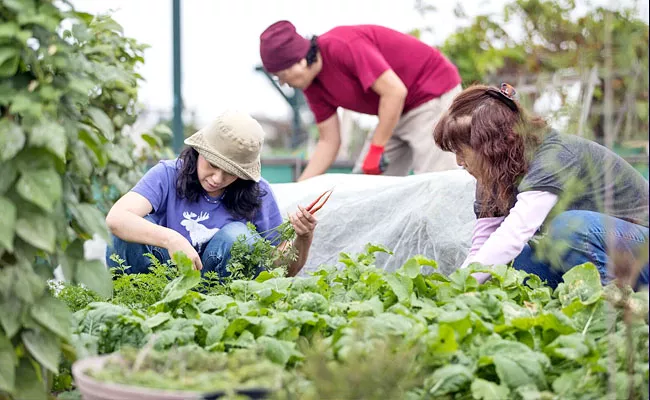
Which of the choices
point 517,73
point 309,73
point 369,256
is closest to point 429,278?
point 369,256

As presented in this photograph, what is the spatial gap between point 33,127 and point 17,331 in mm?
420

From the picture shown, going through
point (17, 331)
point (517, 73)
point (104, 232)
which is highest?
point (104, 232)

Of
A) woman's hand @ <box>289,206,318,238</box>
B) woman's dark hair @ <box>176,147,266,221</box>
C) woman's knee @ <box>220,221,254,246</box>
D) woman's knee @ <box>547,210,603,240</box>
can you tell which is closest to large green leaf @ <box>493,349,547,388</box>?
woman's knee @ <box>547,210,603,240</box>

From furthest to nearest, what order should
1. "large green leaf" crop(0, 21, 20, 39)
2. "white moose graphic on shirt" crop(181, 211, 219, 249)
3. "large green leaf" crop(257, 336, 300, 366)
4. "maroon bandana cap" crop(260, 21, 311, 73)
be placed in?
"maroon bandana cap" crop(260, 21, 311, 73) → "white moose graphic on shirt" crop(181, 211, 219, 249) → "large green leaf" crop(257, 336, 300, 366) → "large green leaf" crop(0, 21, 20, 39)

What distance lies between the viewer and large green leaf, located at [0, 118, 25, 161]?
5.04ft

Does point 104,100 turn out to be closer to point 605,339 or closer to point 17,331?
point 17,331

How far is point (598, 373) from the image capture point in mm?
1713

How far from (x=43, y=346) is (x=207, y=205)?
1674 mm

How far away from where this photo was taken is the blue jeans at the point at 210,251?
3104 mm

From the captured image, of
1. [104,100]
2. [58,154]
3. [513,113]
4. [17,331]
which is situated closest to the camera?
[58,154]

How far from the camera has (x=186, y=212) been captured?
10.8ft

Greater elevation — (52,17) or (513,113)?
(52,17)

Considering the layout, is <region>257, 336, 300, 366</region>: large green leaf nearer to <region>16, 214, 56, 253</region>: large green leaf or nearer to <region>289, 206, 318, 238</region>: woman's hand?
<region>16, 214, 56, 253</region>: large green leaf

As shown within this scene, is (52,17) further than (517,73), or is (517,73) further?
(517,73)
